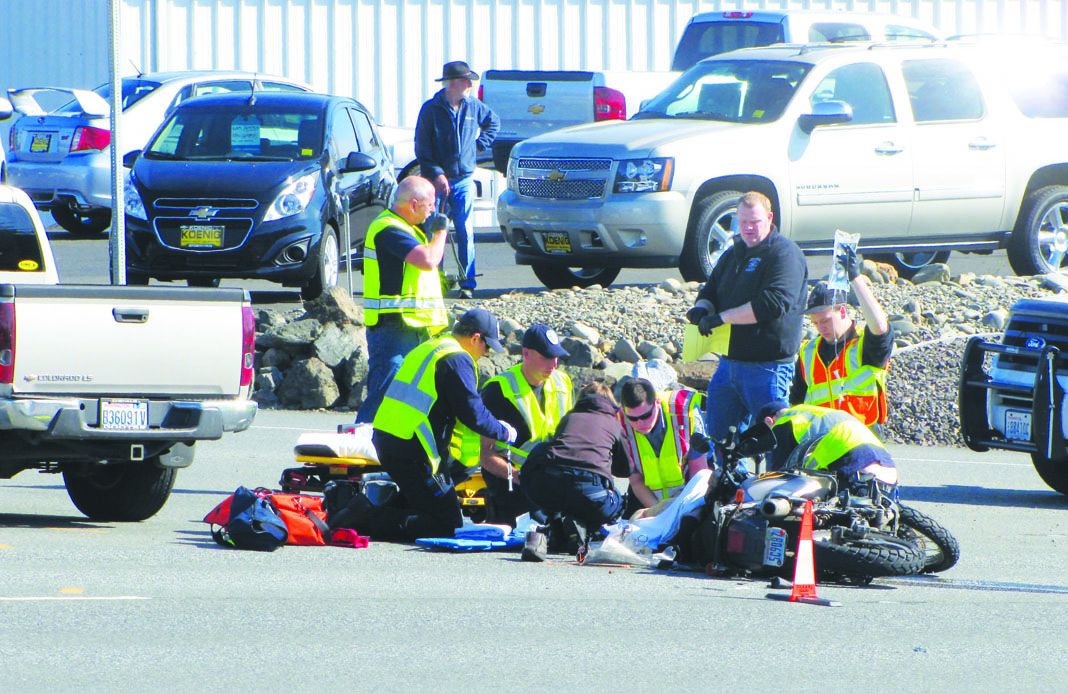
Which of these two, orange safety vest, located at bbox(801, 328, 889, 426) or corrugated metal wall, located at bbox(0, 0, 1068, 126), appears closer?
orange safety vest, located at bbox(801, 328, 889, 426)

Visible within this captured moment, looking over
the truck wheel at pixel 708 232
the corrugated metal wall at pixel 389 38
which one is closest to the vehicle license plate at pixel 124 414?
the truck wheel at pixel 708 232

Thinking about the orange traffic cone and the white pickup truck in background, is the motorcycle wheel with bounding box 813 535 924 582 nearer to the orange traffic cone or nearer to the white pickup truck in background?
the orange traffic cone

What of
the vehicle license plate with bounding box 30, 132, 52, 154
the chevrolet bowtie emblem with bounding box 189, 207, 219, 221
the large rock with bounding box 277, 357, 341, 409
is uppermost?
the vehicle license plate with bounding box 30, 132, 52, 154

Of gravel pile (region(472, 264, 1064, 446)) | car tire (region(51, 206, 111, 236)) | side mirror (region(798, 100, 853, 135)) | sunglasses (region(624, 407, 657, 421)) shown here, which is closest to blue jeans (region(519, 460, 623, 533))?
sunglasses (region(624, 407, 657, 421))

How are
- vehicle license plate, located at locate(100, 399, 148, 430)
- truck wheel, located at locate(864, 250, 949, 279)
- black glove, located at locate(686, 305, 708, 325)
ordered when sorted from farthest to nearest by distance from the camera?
truck wheel, located at locate(864, 250, 949, 279), black glove, located at locate(686, 305, 708, 325), vehicle license plate, located at locate(100, 399, 148, 430)

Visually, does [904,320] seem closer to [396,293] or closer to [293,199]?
[293,199]

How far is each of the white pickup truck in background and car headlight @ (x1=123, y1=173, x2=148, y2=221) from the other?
5673 millimetres

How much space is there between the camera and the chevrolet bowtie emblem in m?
15.2

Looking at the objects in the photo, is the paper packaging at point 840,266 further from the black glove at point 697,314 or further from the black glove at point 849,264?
the black glove at point 697,314

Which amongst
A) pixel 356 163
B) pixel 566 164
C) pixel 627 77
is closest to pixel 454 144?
pixel 356 163

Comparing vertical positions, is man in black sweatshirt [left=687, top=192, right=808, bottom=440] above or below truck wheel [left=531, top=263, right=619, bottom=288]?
above

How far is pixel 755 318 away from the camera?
9617mm

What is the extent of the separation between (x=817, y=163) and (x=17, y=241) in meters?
7.60

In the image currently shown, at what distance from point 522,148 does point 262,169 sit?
233cm
